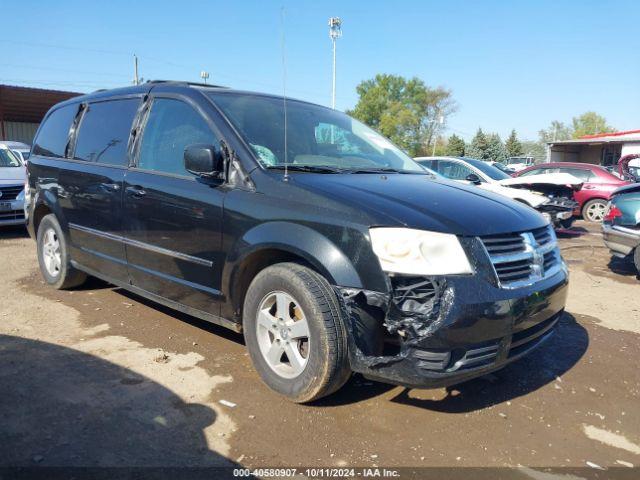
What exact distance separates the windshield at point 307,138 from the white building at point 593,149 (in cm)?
2993

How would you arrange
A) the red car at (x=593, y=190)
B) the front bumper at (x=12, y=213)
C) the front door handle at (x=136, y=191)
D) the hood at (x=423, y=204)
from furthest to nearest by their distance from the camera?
the red car at (x=593, y=190) → the front bumper at (x=12, y=213) → the front door handle at (x=136, y=191) → the hood at (x=423, y=204)

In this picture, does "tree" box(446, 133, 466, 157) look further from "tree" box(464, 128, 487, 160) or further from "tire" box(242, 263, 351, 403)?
"tire" box(242, 263, 351, 403)

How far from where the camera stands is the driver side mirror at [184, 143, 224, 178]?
10.8ft

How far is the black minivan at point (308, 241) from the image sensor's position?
266 centimetres

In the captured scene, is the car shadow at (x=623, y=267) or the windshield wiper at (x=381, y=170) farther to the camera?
the car shadow at (x=623, y=267)

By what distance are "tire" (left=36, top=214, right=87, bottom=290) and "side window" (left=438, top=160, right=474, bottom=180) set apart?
8.01m

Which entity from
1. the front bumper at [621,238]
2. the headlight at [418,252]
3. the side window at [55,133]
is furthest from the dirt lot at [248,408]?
the front bumper at [621,238]

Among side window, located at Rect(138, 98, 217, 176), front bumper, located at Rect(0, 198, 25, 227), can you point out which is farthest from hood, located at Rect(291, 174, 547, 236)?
front bumper, located at Rect(0, 198, 25, 227)

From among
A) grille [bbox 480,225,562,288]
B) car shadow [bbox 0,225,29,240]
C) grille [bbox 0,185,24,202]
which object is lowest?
car shadow [bbox 0,225,29,240]

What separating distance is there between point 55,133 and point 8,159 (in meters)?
5.92

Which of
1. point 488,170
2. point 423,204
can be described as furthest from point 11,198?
point 488,170

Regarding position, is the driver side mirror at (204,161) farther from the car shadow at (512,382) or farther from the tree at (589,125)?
the tree at (589,125)

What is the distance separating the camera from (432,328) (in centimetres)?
258

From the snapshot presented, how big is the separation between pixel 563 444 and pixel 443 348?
933 millimetres
